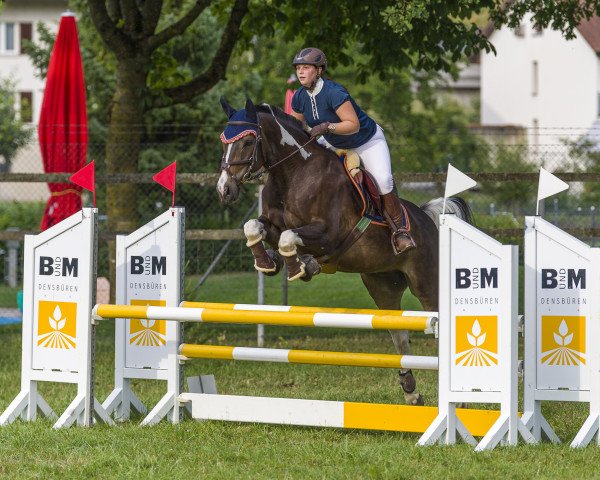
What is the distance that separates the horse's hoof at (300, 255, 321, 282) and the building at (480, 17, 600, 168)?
103 ft

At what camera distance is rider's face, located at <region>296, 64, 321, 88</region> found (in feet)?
22.5

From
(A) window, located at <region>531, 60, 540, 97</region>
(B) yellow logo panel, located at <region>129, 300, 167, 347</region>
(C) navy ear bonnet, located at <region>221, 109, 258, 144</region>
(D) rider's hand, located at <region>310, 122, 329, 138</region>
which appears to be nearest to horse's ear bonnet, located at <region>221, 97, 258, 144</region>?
(C) navy ear bonnet, located at <region>221, 109, 258, 144</region>

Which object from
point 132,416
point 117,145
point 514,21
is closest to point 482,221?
point 514,21

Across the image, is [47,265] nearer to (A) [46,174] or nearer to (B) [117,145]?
(A) [46,174]

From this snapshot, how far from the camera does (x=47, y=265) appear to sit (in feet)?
22.7

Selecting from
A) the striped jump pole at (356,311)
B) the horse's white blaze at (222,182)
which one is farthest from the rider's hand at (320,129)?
the striped jump pole at (356,311)

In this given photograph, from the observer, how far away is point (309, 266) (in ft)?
21.5

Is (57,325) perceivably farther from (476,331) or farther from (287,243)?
(476,331)

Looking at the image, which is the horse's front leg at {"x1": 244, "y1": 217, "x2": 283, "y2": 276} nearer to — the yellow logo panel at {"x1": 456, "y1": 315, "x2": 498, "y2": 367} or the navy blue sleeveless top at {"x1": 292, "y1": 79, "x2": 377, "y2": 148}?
the navy blue sleeveless top at {"x1": 292, "y1": 79, "x2": 377, "y2": 148}

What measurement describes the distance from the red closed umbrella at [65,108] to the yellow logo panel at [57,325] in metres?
5.01

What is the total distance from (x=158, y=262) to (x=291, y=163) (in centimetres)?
100

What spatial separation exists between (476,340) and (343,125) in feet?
5.22

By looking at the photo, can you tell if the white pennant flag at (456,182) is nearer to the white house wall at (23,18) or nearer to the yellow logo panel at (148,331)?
the yellow logo panel at (148,331)

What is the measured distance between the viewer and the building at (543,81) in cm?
4234
